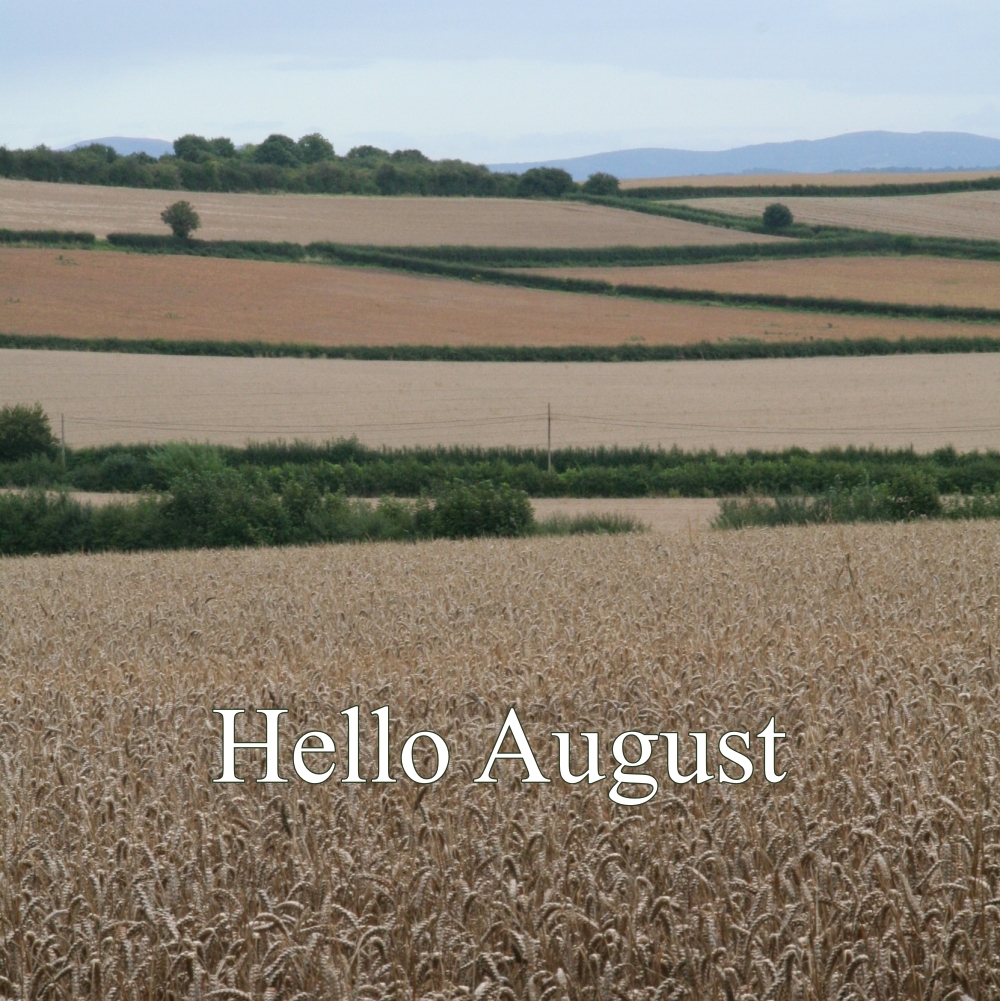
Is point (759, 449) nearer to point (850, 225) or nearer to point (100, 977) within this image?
point (100, 977)

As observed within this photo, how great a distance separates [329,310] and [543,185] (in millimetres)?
44108

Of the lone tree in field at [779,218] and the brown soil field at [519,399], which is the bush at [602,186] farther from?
the brown soil field at [519,399]

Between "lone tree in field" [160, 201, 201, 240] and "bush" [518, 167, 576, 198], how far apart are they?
3374 centimetres

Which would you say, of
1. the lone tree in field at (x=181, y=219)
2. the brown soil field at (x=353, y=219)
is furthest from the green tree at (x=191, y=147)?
the lone tree in field at (x=181, y=219)

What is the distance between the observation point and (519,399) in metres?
42.9

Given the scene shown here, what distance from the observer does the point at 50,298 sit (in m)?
57.9

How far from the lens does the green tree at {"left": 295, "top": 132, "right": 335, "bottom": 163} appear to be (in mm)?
133625

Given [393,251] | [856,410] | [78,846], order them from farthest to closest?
1. [393,251]
2. [856,410]
3. [78,846]

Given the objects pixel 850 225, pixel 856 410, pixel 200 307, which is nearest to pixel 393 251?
pixel 200 307

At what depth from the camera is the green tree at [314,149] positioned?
438 feet

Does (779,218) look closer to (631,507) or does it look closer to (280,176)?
(280,176)

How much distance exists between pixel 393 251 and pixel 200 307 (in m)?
18.3

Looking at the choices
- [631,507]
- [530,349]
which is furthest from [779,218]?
[631,507]


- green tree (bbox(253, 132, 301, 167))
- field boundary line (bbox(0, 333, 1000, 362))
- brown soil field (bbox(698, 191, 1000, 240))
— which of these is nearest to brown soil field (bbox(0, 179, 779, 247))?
brown soil field (bbox(698, 191, 1000, 240))
